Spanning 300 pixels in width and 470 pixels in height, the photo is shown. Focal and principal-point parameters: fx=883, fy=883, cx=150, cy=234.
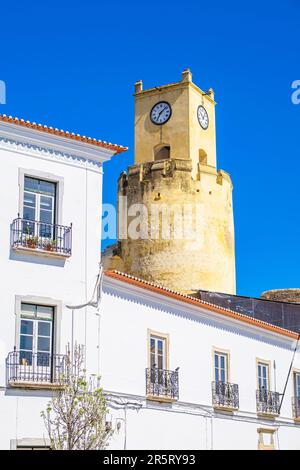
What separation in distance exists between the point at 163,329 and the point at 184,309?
128cm

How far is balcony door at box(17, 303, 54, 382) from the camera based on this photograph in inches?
769

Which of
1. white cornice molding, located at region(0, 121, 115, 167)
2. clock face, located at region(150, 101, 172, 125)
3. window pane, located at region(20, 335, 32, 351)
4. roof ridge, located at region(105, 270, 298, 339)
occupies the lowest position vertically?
window pane, located at region(20, 335, 32, 351)

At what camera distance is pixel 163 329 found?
80.2 ft

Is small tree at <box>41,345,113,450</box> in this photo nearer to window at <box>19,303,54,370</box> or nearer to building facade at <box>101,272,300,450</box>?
window at <box>19,303,54,370</box>

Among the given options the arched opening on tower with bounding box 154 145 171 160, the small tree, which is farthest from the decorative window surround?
the arched opening on tower with bounding box 154 145 171 160

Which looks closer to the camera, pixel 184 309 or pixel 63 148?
pixel 63 148

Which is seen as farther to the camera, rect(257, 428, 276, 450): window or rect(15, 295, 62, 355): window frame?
rect(257, 428, 276, 450): window

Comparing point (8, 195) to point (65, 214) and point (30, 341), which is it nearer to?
point (65, 214)

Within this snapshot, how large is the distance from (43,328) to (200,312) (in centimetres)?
724

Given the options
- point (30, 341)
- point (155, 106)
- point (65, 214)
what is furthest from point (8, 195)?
point (155, 106)

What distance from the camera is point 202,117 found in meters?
46.7

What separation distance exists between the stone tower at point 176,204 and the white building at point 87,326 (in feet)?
50.1

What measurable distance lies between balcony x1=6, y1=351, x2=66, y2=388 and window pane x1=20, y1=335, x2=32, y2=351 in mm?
124
